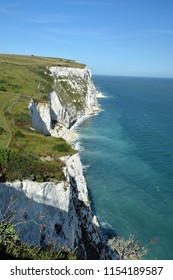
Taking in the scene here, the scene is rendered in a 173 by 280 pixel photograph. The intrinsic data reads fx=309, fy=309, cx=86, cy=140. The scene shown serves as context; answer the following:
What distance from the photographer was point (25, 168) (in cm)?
3512

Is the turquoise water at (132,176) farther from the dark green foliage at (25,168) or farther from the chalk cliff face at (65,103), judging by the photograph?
the dark green foliage at (25,168)

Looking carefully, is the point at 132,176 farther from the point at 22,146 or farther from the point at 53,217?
the point at 53,217

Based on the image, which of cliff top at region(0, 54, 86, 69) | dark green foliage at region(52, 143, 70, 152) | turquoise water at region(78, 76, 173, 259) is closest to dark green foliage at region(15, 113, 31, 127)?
dark green foliage at region(52, 143, 70, 152)

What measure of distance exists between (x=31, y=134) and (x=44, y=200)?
51.9 ft

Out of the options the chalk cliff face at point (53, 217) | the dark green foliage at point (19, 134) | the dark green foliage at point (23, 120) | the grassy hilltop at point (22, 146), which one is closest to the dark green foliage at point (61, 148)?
the grassy hilltop at point (22, 146)

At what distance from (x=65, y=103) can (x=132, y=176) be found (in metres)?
56.0

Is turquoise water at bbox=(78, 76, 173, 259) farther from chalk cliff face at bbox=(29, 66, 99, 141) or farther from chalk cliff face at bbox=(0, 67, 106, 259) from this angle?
chalk cliff face at bbox=(29, 66, 99, 141)

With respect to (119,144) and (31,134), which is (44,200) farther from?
(119,144)

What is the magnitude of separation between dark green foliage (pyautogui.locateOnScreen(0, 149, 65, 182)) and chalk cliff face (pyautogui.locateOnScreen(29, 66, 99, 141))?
32.5 m

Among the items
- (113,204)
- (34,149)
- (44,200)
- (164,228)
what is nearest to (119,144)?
(113,204)

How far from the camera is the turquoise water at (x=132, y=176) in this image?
47750 mm

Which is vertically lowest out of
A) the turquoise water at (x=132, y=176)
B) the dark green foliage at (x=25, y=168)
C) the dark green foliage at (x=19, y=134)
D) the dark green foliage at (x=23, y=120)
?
the turquoise water at (x=132, y=176)

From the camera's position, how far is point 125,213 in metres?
51.4

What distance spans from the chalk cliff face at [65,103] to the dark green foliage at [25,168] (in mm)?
32526
